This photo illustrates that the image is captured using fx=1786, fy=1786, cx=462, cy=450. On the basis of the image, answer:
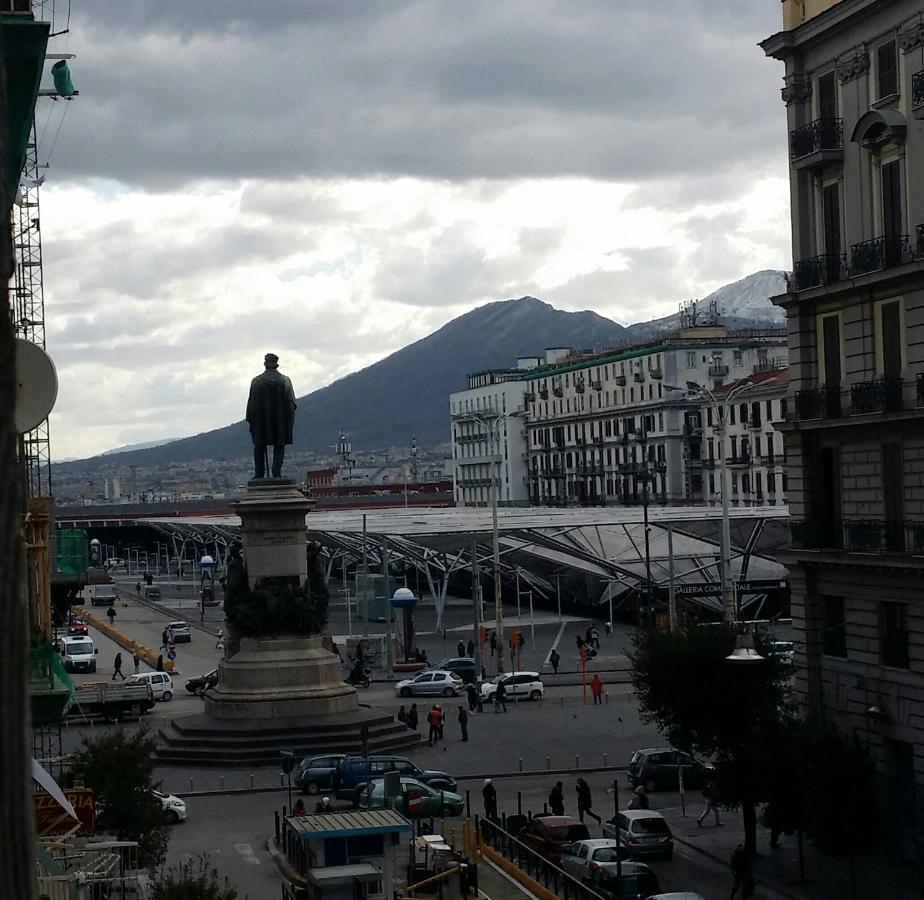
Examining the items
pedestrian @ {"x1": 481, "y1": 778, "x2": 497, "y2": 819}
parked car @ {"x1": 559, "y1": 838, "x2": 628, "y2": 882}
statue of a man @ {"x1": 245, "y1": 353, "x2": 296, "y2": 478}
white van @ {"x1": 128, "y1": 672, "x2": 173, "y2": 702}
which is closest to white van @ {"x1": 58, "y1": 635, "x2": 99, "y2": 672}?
white van @ {"x1": 128, "y1": 672, "x2": 173, "y2": 702}

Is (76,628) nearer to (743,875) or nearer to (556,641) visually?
(556,641)

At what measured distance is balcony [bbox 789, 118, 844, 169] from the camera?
113ft

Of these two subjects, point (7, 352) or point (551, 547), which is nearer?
point (7, 352)

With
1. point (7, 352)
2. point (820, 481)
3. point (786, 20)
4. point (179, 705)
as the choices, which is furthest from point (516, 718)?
point (7, 352)

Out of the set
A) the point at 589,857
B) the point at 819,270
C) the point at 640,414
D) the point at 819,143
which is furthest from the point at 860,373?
the point at 640,414

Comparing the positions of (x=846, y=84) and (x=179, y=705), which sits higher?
(x=846, y=84)

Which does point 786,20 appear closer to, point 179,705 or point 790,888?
point 790,888

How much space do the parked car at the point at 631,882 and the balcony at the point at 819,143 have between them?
1386cm

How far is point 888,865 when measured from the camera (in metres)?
33.0

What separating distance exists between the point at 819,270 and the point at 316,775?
1730cm

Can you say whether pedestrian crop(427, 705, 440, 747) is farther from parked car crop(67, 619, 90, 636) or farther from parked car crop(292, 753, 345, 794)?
parked car crop(67, 619, 90, 636)

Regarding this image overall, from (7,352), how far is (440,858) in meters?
28.4

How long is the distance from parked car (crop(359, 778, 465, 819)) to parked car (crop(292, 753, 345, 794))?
105 inches

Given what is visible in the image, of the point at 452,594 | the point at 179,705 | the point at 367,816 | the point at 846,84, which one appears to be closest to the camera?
the point at 367,816
